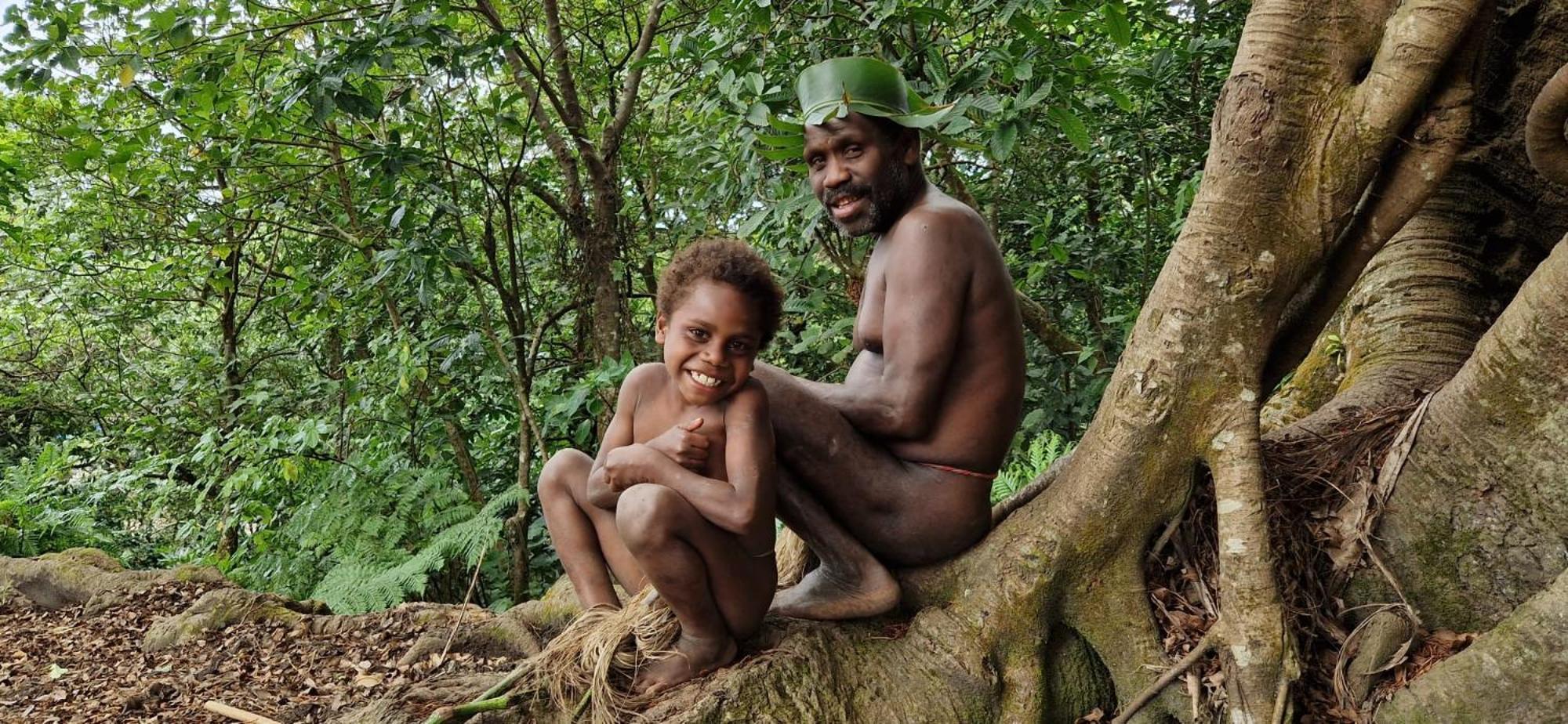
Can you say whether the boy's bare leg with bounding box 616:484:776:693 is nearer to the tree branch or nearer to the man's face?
the man's face

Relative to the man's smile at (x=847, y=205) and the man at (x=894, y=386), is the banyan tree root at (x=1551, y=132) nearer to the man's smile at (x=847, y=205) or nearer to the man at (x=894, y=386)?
the man at (x=894, y=386)

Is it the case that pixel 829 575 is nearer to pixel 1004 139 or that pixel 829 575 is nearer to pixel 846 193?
pixel 846 193

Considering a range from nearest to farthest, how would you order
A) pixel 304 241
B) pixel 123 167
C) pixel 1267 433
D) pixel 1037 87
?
pixel 1267 433
pixel 1037 87
pixel 123 167
pixel 304 241

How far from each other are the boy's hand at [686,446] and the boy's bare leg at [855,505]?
30cm

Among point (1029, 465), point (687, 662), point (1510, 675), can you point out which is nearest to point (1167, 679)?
point (1510, 675)

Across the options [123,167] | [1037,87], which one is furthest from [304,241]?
[1037,87]

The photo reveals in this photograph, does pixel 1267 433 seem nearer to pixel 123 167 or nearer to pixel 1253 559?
pixel 1253 559

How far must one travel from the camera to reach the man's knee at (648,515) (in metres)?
2.32

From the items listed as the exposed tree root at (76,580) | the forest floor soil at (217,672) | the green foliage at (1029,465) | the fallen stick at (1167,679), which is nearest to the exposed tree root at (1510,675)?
the fallen stick at (1167,679)

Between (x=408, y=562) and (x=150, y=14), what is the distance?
283 cm

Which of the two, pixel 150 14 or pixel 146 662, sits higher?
pixel 150 14

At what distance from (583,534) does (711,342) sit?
801 millimetres

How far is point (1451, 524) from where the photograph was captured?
2.52 metres

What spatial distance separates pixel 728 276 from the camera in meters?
2.47
